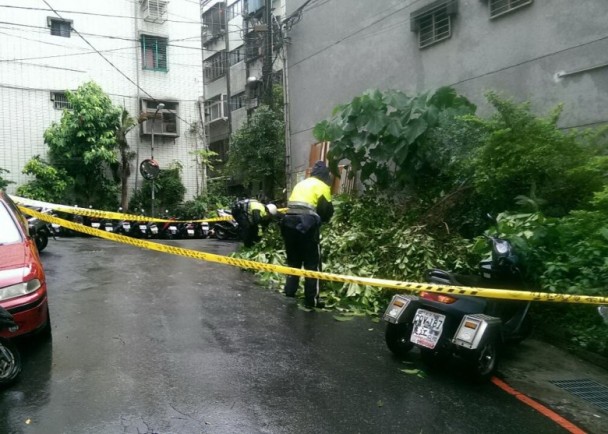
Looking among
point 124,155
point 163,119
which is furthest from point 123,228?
point 163,119

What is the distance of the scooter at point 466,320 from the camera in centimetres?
446

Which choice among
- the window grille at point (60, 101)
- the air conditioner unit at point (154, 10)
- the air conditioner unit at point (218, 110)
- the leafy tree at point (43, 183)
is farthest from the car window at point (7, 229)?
the air conditioner unit at point (218, 110)

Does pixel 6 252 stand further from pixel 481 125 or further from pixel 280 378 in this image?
pixel 481 125

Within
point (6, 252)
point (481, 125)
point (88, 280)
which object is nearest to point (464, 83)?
point (481, 125)

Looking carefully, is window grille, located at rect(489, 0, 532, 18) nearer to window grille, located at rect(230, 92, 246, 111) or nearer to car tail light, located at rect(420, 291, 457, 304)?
car tail light, located at rect(420, 291, 457, 304)

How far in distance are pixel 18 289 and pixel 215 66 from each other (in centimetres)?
2880

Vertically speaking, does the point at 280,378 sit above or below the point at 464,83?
below

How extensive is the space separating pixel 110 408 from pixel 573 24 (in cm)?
823

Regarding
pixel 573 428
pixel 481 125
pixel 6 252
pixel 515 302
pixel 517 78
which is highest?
pixel 517 78

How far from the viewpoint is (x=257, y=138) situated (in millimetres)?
21469

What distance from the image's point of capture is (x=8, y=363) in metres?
4.21

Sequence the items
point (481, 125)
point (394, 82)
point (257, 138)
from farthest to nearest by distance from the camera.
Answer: point (257, 138) < point (394, 82) < point (481, 125)

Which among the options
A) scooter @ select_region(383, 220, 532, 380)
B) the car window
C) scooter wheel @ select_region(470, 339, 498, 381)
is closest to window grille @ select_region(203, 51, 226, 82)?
the car window

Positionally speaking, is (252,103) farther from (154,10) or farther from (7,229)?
(7,229)
